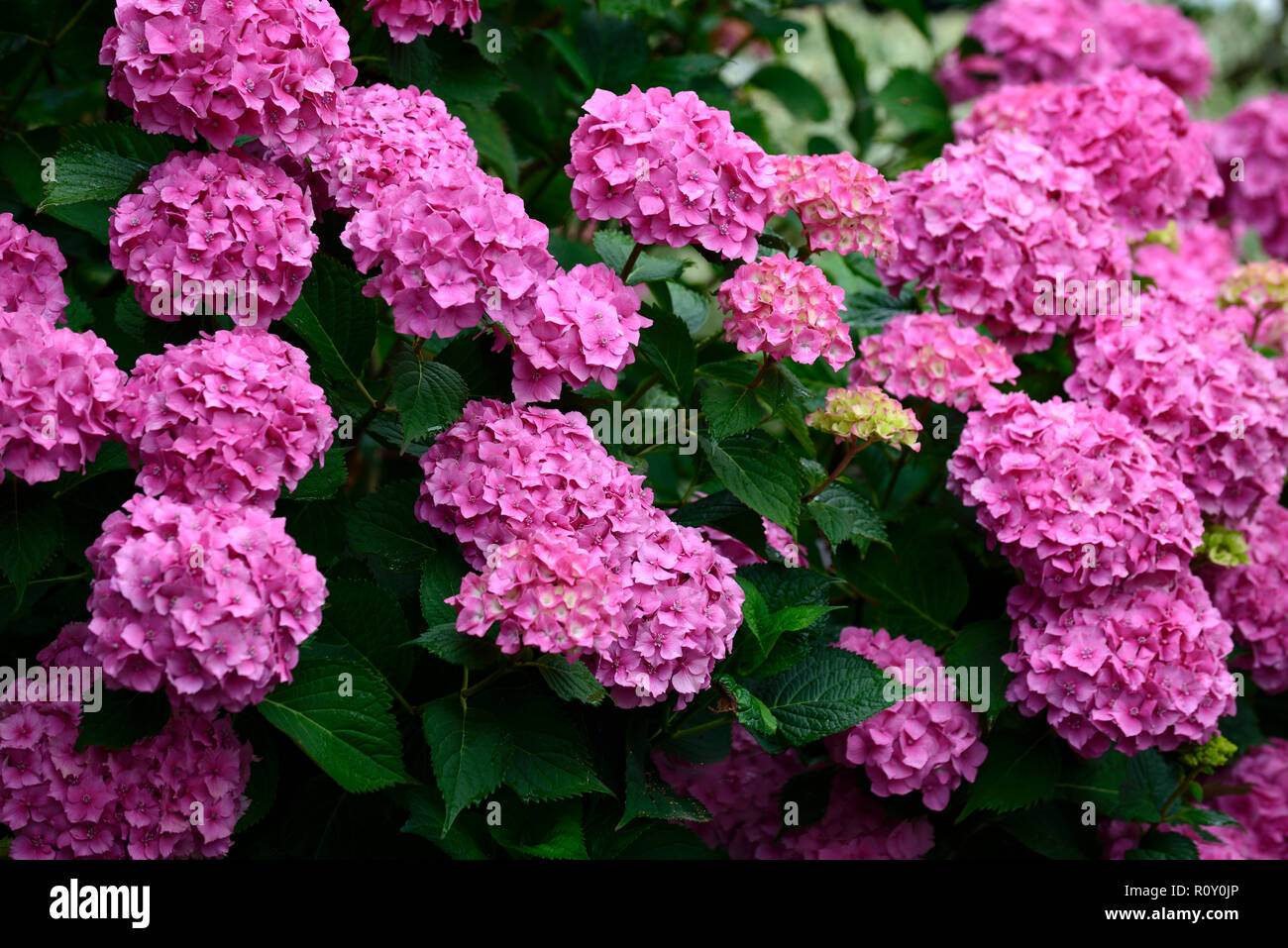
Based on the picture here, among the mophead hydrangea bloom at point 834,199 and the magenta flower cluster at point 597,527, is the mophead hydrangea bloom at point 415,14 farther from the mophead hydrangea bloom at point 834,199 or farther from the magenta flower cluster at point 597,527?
the magenta flower cluster at point 597,527

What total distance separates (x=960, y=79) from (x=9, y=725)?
146 inches

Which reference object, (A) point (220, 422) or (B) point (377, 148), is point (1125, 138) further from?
(A) point (220, 422)

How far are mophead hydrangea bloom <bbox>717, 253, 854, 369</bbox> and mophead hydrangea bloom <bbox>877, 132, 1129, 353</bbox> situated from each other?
57 centimetres

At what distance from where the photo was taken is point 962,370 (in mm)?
2584

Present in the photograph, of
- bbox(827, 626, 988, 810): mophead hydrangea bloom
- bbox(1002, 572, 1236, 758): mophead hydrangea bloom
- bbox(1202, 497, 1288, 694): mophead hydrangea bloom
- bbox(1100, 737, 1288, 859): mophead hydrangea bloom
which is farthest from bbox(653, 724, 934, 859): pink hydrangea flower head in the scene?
bbox(1202, 497, 1288, 694): mophead hydrangea bloom

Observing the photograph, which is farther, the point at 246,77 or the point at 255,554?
the point at 246,77

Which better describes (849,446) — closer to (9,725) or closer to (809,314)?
(809,314)

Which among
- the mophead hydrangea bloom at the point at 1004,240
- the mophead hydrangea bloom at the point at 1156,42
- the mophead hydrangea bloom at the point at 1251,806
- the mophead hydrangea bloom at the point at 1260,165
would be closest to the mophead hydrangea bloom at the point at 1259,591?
the mophead hydrangea bloom at the point at 1251,806

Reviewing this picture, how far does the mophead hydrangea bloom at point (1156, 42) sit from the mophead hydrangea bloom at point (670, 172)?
2.70m

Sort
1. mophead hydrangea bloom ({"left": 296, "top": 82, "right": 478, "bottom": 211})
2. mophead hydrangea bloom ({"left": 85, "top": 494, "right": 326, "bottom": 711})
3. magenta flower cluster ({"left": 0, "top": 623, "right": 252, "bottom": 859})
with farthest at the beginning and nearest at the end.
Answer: mophead hydrangea bloom ({"left": 296, "top": 82, "right": 478, "bottom": 211}), magenta flower cluster ({"left": 0, "top": 623, "right": 252, "bottom": 859}), mophead hydrangea bloom ({"left": 85, "top": 494, "right": 326, "bottom": 711})

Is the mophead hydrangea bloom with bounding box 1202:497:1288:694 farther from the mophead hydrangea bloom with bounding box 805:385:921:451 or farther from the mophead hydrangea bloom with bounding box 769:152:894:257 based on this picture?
the mophead hydrangea bloom with bounding box 769:152:894:257

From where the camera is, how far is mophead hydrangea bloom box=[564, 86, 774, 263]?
6.91ft

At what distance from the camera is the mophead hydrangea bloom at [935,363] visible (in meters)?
2.57
